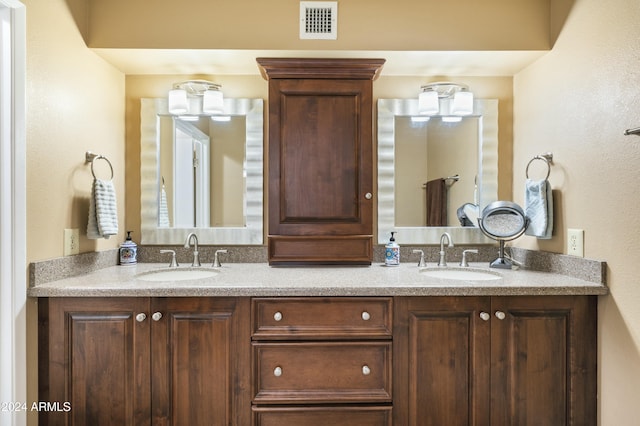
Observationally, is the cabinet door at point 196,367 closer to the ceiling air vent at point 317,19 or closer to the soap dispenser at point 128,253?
the soap dispenser at point 128,253

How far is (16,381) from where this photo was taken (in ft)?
4.68

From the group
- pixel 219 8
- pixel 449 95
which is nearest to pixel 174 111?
pixel 219 8

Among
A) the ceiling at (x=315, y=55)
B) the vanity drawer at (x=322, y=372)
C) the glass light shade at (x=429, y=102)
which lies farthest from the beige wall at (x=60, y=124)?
the glass light shade at (x=429, y=102)

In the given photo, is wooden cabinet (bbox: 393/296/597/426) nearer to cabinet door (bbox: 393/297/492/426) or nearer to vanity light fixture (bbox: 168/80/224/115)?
cabinet door (bbox: 393/297/492/426)

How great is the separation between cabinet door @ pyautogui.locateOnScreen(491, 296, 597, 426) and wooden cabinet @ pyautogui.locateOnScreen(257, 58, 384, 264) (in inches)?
33.0

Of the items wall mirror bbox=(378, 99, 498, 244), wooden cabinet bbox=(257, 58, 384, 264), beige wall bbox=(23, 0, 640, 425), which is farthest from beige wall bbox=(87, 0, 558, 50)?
wall mirror bbox=(378, 99, 498, 244)

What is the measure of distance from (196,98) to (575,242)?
6.83ft

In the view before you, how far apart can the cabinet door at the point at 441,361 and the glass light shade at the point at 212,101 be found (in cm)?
143

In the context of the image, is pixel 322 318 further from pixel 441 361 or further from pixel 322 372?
pixel 441 361

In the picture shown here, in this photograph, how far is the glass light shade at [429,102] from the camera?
82.6 inches

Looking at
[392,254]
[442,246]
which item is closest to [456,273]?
[442,246]

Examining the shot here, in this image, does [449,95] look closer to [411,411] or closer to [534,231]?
[534,231]

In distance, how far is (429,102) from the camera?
2.10 metres

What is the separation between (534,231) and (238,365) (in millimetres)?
1534
